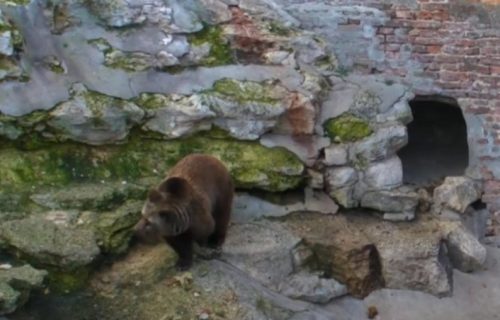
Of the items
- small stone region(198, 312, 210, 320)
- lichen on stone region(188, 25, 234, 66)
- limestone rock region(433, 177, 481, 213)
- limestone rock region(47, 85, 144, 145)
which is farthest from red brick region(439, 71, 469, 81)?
small stone region(198, 312, 210, 320)

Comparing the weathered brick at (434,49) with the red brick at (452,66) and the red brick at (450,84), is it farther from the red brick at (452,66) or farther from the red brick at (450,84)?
the red brick at (450,84)

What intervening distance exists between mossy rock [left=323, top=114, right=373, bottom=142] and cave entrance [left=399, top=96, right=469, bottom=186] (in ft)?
5.84

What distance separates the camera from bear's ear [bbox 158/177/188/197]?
7312mm

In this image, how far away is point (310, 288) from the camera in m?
7.93

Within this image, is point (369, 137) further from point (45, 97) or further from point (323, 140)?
point (45, 97)

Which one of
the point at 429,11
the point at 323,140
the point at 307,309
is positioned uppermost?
the point at 429,11

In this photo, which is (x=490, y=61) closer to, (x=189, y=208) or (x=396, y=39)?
(x=396, y=39)

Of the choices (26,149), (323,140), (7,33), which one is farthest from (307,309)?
(7,33)

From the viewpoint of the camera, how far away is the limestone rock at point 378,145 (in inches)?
340

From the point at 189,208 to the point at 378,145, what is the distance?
6.19 feet

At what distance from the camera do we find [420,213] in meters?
→ 8.89

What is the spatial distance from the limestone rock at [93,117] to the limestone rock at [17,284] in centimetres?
131

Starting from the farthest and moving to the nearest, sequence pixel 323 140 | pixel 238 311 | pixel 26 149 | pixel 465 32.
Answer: pixel 465 32, pixel 323 140, pixel 26 149, pixel 238 311

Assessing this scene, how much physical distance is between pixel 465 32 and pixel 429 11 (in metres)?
0.36
